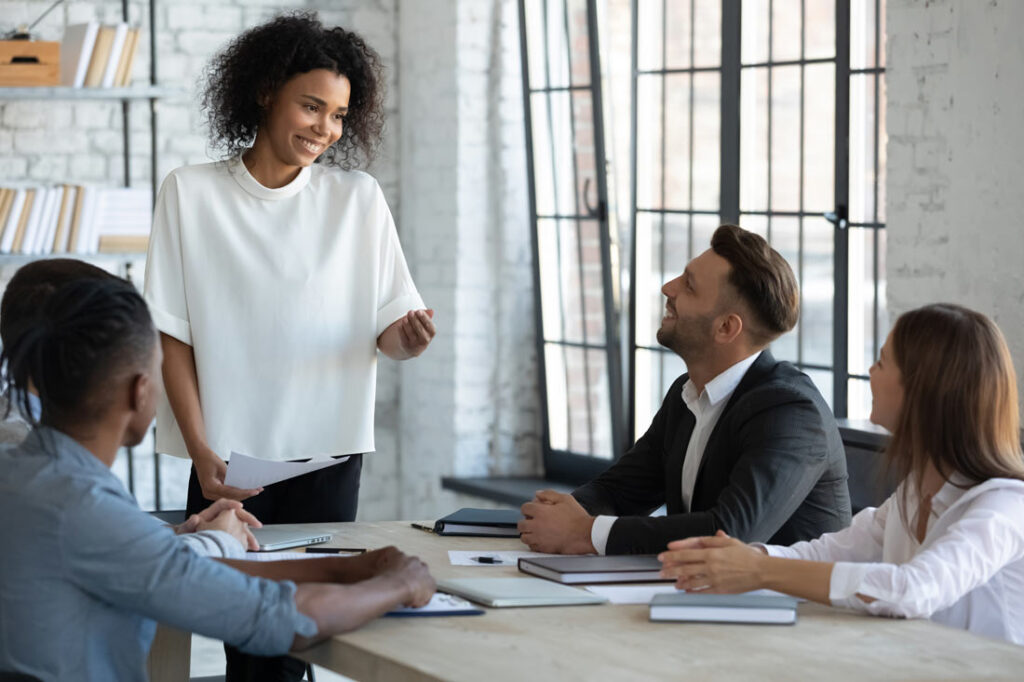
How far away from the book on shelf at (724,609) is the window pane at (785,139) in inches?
118

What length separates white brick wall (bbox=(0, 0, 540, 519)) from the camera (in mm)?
5727

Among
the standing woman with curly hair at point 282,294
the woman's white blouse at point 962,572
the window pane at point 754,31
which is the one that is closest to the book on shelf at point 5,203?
the standing woman with curly hair at point 282,294

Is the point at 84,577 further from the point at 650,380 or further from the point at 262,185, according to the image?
the point at 650,380

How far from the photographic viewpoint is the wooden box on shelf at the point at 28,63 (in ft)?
17.2

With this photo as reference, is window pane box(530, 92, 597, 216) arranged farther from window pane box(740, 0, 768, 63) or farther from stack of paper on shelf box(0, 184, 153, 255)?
stack of paper on shelf box(0, 184, 153, 255)

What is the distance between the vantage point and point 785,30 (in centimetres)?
491

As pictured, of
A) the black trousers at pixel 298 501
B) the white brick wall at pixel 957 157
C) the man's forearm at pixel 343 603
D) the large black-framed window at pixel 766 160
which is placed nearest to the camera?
the man's forearm at pixel 343 603

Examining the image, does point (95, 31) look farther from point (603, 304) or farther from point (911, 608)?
point (911, 608)

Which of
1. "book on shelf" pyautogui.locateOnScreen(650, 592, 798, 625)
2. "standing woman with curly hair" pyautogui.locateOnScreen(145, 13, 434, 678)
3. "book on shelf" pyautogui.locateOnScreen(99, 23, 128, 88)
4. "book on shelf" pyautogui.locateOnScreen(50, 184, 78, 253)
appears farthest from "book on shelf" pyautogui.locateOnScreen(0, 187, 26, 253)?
"book on shelf" pyautogui.locateOnScreen(650, 592, 798, 625)

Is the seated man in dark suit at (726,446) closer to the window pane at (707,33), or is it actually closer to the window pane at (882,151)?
the window pane at (882,151)

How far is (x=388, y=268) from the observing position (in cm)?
314

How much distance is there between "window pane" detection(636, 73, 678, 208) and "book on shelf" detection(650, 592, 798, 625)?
3509 mm

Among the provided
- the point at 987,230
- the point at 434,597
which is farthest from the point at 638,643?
the point at 987,230

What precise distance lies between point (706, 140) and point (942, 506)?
3.20 meters
